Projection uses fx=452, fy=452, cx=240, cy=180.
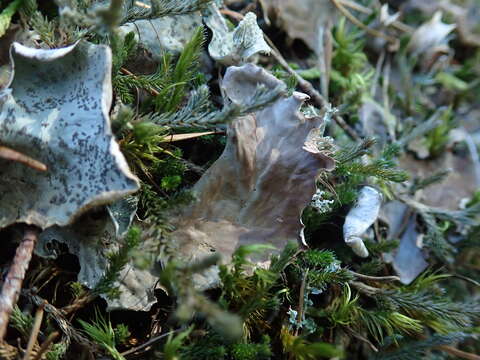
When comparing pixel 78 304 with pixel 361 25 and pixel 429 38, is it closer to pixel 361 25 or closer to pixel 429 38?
pixel 361 25

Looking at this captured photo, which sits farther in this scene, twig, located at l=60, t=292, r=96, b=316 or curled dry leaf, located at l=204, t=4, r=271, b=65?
curled dry leaf, located at l=204, t=4, r=271, b=65

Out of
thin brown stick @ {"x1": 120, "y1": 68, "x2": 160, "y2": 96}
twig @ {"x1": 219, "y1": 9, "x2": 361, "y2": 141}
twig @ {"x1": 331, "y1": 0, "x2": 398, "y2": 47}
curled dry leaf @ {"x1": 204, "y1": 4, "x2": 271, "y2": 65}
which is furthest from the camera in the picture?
twig @ {"x1": 331, "y1": 0, "x2": 398, "y2": 47}

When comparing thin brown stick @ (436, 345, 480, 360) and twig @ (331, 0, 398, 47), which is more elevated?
twig @ (331, 0, 398, 47)

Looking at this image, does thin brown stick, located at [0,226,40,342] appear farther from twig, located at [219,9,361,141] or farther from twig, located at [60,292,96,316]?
twig, located at [219,9,361,141]

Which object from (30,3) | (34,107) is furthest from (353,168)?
(30,3)

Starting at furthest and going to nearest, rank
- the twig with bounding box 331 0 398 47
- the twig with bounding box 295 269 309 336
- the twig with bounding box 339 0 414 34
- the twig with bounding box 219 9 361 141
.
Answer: the twig with bounding box 339 0 414 34 → the twig with bounding box 331 0 398 47 → the twig with bounding box 219 9 361 141 → the twig with bounding box 295 269 309 336

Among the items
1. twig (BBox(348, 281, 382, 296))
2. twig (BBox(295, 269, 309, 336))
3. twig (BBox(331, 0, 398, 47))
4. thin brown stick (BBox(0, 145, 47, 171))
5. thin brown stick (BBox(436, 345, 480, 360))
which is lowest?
thin brown stick (BBox(436, 345, 480, 360))

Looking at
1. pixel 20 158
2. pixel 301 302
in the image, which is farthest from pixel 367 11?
pixel 20 158

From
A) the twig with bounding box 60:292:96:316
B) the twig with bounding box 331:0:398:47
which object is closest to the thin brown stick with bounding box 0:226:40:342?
the twig with bounding box 60:292:96:316
